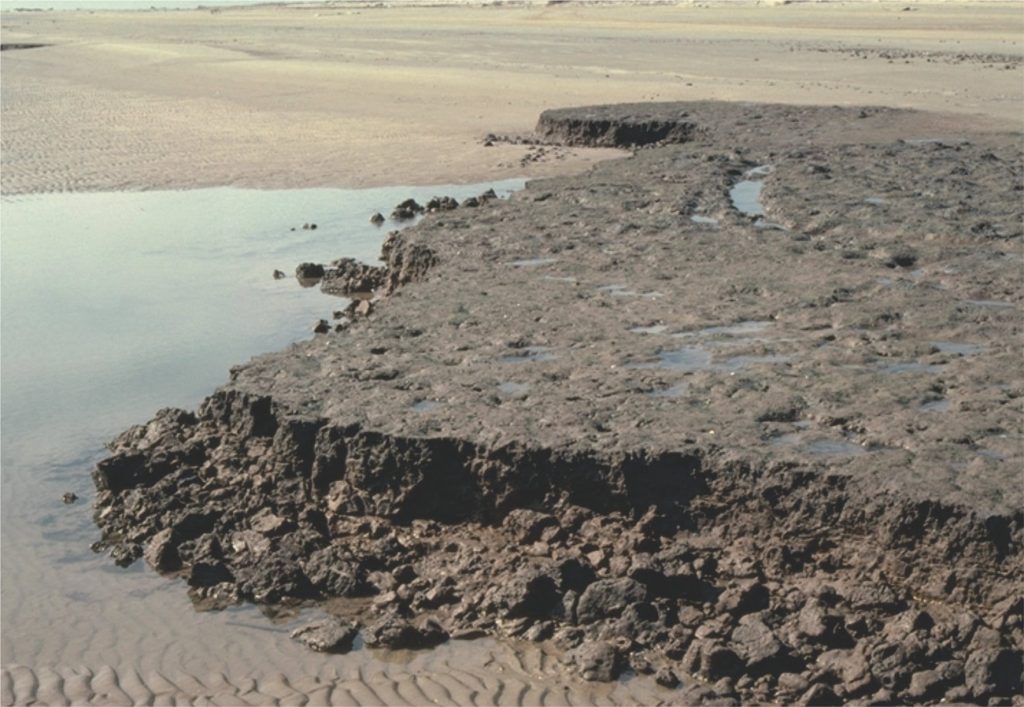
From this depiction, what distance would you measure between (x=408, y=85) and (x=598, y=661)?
2543 cm

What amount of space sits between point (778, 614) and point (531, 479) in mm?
1427

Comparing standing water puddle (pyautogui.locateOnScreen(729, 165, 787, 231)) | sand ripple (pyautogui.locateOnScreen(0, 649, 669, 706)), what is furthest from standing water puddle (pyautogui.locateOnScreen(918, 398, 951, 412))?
standing water puddle (pyautogui.locateOnScreen(729, 165, 787, 231))

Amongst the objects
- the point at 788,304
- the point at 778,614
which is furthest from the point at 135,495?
the point at 788,304

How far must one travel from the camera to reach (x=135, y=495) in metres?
7.50

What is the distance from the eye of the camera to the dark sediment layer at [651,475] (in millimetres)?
5750

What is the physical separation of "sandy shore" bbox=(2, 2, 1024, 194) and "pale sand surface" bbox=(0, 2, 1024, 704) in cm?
9

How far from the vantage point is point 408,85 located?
3005 centimetres

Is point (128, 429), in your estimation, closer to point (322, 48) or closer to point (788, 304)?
point (788, 304)

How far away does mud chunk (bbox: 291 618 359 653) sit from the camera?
19.9 feet

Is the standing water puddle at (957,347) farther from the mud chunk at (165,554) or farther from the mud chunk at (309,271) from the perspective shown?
the mud chunk at (309,271)

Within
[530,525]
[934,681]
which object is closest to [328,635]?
[530,525]

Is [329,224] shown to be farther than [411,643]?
Yes

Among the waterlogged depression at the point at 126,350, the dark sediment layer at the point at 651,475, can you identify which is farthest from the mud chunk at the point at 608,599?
the waterlogged depression at the point at 126,350

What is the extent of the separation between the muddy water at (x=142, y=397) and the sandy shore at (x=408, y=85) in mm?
2101
